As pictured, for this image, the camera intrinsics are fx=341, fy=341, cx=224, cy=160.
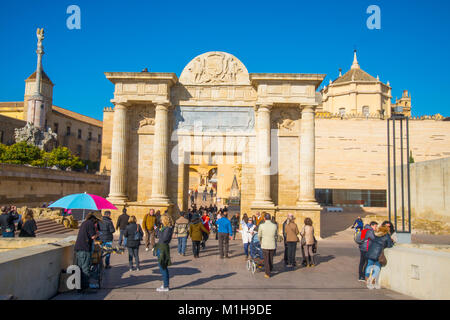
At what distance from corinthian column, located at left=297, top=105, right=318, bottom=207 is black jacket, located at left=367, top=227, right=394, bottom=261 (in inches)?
401

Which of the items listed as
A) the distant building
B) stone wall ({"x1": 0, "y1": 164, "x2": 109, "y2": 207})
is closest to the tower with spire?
the distant building

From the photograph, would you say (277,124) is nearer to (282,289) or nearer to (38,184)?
(282,289)

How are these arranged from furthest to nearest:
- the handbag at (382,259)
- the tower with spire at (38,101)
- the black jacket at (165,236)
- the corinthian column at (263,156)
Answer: the tower with spire at (38,101) < the corinthian column at (263,156) < the handbag at (382,259) < the black jacket at (165,236)

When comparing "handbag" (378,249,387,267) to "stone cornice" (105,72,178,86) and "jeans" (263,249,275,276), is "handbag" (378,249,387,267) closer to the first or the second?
"jeans" (263,249,275,276)

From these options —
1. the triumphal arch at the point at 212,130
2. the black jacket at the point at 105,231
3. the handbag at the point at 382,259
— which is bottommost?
the handbag at the point at 382,259

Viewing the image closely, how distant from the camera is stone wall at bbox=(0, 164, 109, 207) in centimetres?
2522

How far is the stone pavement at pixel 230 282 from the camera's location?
24.0ft

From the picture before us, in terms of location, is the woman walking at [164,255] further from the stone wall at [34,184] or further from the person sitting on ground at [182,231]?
the stone wall at [34,184]

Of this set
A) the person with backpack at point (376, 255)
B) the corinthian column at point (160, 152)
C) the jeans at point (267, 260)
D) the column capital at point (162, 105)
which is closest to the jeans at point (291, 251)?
the jeans at point (267, 260)

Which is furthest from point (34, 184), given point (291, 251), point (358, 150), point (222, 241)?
point (358, 150)

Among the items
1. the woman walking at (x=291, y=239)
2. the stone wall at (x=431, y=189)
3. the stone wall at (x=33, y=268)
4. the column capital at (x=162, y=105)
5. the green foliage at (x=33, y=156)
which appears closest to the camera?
the stone wall at (x=33, y=268)

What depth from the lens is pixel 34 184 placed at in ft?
95.8

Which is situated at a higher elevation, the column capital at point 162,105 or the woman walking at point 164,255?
the column capital at point 162,105

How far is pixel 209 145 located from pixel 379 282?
42.6ft
